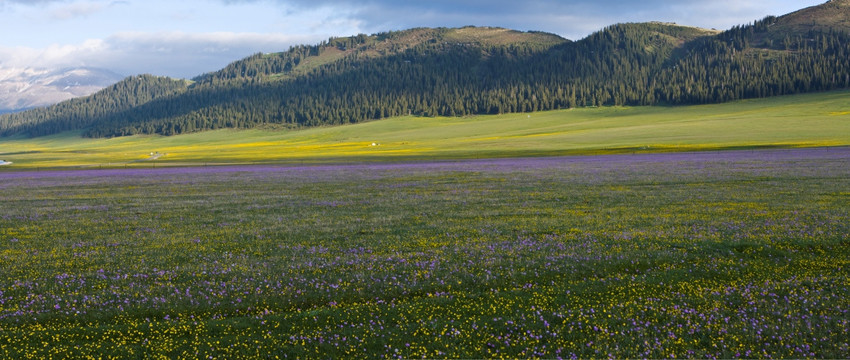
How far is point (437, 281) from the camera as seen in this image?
13070 millimetres

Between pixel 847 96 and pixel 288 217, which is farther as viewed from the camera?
pixel 847 96

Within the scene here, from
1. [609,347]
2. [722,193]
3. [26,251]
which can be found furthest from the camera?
[722,193]

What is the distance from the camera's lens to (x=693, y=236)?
1795cm

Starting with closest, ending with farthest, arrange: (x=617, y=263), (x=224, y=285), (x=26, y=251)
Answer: (x=224, y=285) → (x=617, y=263) → (x=26, y=251)

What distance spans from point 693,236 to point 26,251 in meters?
22.1

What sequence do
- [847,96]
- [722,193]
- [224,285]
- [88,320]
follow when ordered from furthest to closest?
1. [847,96]
2. [722,193]
3. [224,285]
4. [88,320]

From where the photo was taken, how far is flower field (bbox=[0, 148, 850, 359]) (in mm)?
9312

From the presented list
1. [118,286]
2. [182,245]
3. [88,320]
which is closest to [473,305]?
[88,320]

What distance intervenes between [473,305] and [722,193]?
1005 inches

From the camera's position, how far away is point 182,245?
18.6m

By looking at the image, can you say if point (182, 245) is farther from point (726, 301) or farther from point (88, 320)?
point (726, 301)

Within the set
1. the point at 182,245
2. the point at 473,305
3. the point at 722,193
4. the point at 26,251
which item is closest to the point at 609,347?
the point at 473,305

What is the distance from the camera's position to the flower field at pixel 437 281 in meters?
9.31

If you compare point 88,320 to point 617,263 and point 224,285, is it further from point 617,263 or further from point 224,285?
point 617,263
